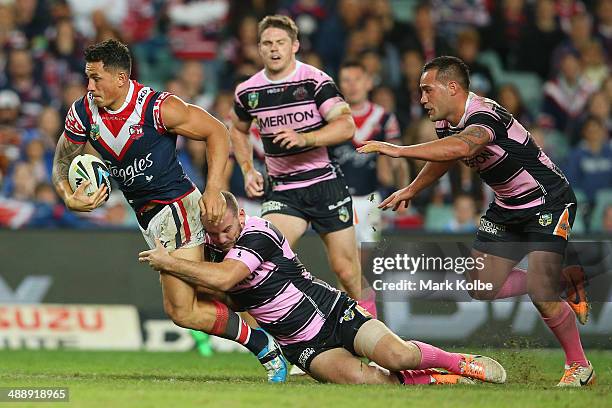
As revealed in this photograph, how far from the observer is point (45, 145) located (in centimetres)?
1395

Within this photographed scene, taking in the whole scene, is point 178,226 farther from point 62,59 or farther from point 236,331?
point 62,59

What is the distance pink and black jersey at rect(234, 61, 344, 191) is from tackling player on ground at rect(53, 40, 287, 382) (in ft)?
4.12

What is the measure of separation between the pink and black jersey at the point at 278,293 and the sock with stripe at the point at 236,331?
19 cm

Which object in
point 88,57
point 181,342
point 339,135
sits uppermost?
point 88,57

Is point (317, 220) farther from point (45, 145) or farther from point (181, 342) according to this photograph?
point (45, 145)

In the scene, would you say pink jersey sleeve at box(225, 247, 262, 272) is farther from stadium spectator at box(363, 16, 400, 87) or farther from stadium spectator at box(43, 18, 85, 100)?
stadium spectator at box(43, 18, 85, 100)

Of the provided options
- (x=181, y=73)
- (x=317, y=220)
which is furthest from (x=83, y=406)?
(x=181, y=73)

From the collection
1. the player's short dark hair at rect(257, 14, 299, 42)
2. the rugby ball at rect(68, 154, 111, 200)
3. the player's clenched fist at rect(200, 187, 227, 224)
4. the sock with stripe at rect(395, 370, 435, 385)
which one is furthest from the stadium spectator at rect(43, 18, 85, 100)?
the sock with stripe at rect(395, 370, 435, 385)

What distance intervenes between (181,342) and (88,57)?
13.8ft

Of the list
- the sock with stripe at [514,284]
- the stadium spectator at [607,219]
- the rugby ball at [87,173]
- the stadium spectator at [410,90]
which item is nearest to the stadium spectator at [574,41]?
the stadium spectator at [410,90]

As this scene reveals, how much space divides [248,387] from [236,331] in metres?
0.71

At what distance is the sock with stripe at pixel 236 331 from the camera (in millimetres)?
8047

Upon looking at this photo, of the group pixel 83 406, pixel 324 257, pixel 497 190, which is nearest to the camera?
pixel 83 406

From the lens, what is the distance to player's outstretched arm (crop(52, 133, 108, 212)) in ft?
25.3
